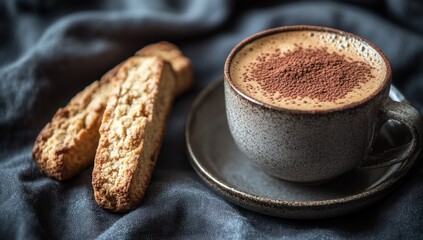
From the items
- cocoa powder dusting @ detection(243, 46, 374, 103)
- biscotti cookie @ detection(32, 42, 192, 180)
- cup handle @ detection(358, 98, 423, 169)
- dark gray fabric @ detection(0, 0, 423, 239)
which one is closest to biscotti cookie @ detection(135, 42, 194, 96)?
dark gray fabric @ detection(0, 0, 423, 239)

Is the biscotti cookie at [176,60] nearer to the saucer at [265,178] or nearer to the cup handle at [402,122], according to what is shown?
the saucer at [265,178]

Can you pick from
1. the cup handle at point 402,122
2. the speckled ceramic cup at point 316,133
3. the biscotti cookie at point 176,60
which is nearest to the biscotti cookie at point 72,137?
the biscotti cookie at point 176,60

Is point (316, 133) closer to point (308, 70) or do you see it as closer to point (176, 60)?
point (308, 70)

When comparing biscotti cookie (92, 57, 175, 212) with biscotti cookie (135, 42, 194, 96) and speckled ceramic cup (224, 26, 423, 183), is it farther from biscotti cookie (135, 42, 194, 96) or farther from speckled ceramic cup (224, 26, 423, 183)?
speckled ceramic cup (224, 26, 423, 183)

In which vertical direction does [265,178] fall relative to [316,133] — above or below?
below

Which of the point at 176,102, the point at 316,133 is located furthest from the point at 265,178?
the point at 176,102
